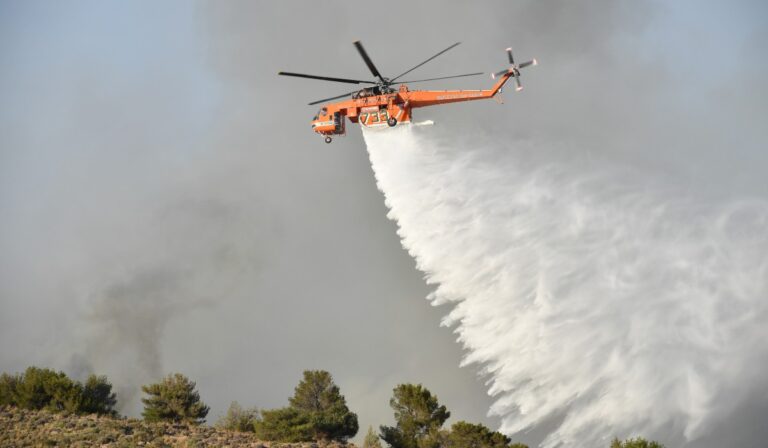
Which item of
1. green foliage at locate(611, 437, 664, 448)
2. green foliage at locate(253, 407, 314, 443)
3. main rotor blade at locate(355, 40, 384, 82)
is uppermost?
main rotor blade at locate(355, 40, 384, 82)

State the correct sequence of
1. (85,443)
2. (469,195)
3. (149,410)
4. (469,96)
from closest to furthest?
(85,443) → (469,96) → (469,195) → (149,410)

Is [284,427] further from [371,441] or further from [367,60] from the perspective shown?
[367,60]

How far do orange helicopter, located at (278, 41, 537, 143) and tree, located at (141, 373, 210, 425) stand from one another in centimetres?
2075

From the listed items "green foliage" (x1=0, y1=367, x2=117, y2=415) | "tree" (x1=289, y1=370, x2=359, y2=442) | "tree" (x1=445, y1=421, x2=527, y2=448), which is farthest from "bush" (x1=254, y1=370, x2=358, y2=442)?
"green foliage" (x1=0, y1=367, x2=117, y2=415)

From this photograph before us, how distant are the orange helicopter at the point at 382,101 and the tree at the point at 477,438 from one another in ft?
61.6

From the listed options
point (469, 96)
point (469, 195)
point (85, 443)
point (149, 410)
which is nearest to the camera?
point (85, 443)

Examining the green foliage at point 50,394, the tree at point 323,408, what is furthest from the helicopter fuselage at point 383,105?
the green foliage at point 50,394

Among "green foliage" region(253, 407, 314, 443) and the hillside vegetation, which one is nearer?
the hillside vegetation

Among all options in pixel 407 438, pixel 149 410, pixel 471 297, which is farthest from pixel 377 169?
pixel 149 410

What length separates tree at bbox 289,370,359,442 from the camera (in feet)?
166

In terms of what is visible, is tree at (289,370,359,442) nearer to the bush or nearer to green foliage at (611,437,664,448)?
the bush

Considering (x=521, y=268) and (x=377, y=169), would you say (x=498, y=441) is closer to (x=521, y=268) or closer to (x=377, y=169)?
(x=521, y=268)

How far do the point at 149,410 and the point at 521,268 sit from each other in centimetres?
2784

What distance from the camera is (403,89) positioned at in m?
50.7
